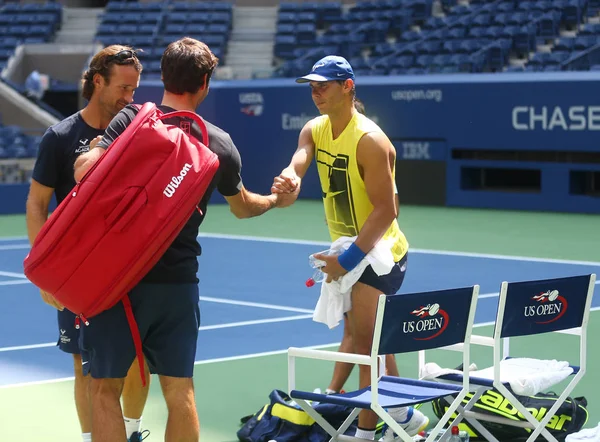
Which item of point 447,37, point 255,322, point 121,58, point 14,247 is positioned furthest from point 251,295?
point 447,37

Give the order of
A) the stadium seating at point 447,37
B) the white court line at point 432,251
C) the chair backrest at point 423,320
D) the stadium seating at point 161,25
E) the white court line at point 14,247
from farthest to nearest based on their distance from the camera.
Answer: the stadium seating at point 161,25
the stadium seating at point 447,37
the white court line at point 14,247
the white court line at point 432,251
the chair backrest at point 423,320

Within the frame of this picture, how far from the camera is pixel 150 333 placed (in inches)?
177

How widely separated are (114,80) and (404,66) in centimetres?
1939

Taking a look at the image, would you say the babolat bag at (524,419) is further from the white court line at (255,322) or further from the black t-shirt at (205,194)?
the white court line at (255,322)

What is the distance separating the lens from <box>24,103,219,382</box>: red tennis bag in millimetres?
4078

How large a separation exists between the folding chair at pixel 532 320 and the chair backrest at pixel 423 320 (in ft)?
0.63

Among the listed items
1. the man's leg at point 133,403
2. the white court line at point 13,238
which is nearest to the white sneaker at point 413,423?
the man's leg at point 133,403

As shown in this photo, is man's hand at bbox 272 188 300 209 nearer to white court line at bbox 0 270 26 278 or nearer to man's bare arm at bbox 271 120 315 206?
man's bare arm at bbox 271 120 315 206

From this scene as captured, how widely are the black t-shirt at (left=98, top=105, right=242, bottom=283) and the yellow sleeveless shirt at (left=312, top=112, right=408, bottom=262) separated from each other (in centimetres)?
111

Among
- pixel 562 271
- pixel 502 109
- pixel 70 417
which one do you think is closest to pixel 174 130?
pixel 70 417

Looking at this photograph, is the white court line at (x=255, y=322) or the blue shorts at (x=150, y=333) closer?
the blue shorts at (x=150, y=333)

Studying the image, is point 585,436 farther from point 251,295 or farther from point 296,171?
point 251,295

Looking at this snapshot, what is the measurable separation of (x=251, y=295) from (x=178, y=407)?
22.8 ft

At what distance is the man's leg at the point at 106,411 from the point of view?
4414 mm
